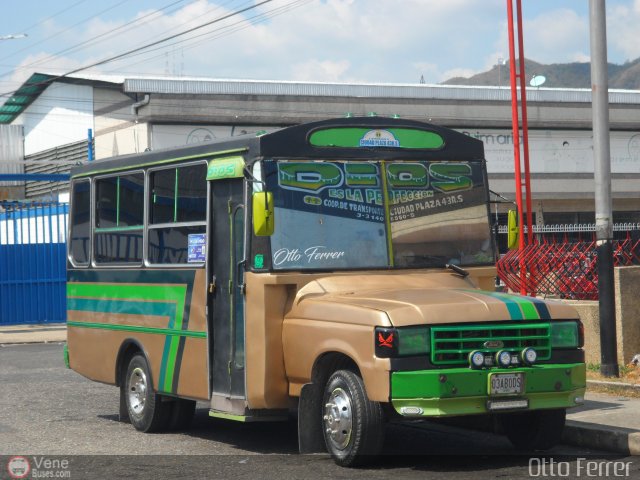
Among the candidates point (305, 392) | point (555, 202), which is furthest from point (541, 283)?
point (555, 202)

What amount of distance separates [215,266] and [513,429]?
305 centimetres

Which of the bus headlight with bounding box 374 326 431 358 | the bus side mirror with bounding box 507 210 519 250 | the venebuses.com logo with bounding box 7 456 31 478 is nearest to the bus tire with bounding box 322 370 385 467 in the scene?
the bus headlight with bounding box 374 326 431 358

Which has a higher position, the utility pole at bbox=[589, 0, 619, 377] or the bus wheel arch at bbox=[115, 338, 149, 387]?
the utility pole at bbox=[589, 0, 619, 377]

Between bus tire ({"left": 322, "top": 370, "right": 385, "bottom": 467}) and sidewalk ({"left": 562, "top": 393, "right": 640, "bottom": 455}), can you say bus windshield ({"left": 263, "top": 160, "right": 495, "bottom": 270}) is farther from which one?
sidewalk ({"left": 562, "top": 393, "right": 640, "bottom": 455})

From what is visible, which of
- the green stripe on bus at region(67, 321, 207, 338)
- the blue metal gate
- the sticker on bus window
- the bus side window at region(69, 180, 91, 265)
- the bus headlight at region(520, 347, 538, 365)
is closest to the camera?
the bus headlight at region(520, 347, 538, 365)

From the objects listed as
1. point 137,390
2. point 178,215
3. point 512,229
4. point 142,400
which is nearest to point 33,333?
point 137,390

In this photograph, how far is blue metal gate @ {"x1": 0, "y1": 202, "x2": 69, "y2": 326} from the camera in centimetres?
2886

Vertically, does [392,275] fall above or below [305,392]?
above

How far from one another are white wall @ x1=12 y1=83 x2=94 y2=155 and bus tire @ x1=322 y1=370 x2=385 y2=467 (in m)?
38.3

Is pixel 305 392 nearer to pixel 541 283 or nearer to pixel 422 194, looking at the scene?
pixel 422 194

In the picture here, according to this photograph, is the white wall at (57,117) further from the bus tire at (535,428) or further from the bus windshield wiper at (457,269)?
the bus tire at (535,428)

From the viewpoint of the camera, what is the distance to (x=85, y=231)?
43.8ft

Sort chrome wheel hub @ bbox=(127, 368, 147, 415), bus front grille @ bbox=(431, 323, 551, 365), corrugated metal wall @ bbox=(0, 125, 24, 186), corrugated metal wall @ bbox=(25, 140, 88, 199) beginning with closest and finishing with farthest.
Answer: bus front grille @ bbox=(431, 323, 551, 365)
chrome wheel hub @ bbox=(127, 368, 147, 415)
corrugated metal wall @ bbox=(25, 140, 88, 199)
corrugated metal wall @ bbox=(0, 125, 24, 186)

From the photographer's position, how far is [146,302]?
11945 millimetres
